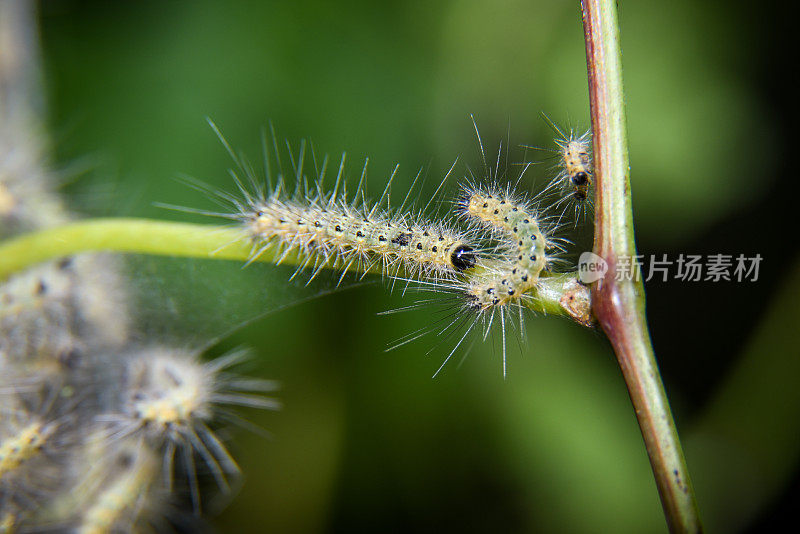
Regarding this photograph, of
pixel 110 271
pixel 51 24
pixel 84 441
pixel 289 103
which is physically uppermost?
pixel 51 24

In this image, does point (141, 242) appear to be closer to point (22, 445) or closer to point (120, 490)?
point (22, 445)

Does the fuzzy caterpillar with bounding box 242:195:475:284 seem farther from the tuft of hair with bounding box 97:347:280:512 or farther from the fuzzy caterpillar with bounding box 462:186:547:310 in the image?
the tuft of hair with bounding box 97:347:280:512

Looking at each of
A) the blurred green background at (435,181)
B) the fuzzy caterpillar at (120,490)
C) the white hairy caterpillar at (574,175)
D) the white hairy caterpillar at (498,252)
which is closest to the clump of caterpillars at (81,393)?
the fuzzy caterpillar at (120,490)

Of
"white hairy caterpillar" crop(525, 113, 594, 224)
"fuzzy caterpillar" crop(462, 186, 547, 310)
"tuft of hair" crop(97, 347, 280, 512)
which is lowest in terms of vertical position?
"tuft of hair" crop(97, 347, 280, 512)

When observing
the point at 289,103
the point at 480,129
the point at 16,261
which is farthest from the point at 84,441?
the point at 480,129

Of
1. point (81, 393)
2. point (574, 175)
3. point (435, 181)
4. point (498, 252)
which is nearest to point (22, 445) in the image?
point (81, 393)

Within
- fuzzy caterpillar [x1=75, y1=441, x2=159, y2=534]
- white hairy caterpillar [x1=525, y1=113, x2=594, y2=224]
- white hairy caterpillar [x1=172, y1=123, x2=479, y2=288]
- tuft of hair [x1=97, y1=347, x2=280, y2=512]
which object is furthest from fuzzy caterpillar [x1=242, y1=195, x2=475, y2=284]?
fuzzy caterpillar [x1=75, y1=441, x2=159, y2=534]

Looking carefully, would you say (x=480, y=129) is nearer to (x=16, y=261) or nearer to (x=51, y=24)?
(x=16, y=261)
